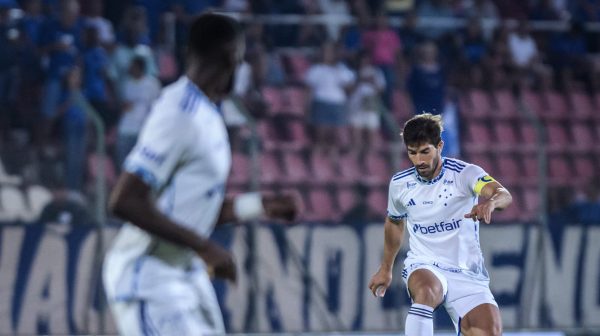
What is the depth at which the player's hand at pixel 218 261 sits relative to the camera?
11.9 feet

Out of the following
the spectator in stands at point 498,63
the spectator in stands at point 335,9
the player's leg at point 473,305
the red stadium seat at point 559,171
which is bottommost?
the player's leg at point 473,305

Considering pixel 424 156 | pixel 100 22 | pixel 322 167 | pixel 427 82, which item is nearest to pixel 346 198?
pixel 322 167

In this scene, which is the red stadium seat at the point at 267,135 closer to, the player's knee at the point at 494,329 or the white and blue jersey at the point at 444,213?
the white and blue jersey at the point at 444,213

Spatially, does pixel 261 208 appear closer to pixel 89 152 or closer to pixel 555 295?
pixel 89 152

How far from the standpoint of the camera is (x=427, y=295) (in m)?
6.79

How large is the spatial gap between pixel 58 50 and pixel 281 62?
249 cm

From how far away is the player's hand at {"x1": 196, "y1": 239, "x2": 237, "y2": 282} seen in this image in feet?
11.9

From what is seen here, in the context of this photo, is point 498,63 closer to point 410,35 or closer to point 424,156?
point 410,35

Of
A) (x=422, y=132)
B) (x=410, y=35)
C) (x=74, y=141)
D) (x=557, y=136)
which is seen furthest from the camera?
(x=410, y=35)

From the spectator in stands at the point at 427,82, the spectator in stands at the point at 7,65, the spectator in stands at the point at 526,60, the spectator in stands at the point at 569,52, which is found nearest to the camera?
the spectator in stands at the point at 7,65

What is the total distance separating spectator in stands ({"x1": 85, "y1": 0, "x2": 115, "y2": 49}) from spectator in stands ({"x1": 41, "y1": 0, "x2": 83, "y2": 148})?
19 centimetres

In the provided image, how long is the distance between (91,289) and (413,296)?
4.50 metres

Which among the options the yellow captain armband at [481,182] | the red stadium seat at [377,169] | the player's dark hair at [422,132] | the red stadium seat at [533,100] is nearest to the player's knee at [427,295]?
the yellow captain armband at [481,182]

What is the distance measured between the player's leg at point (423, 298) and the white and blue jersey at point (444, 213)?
14 centimetres
